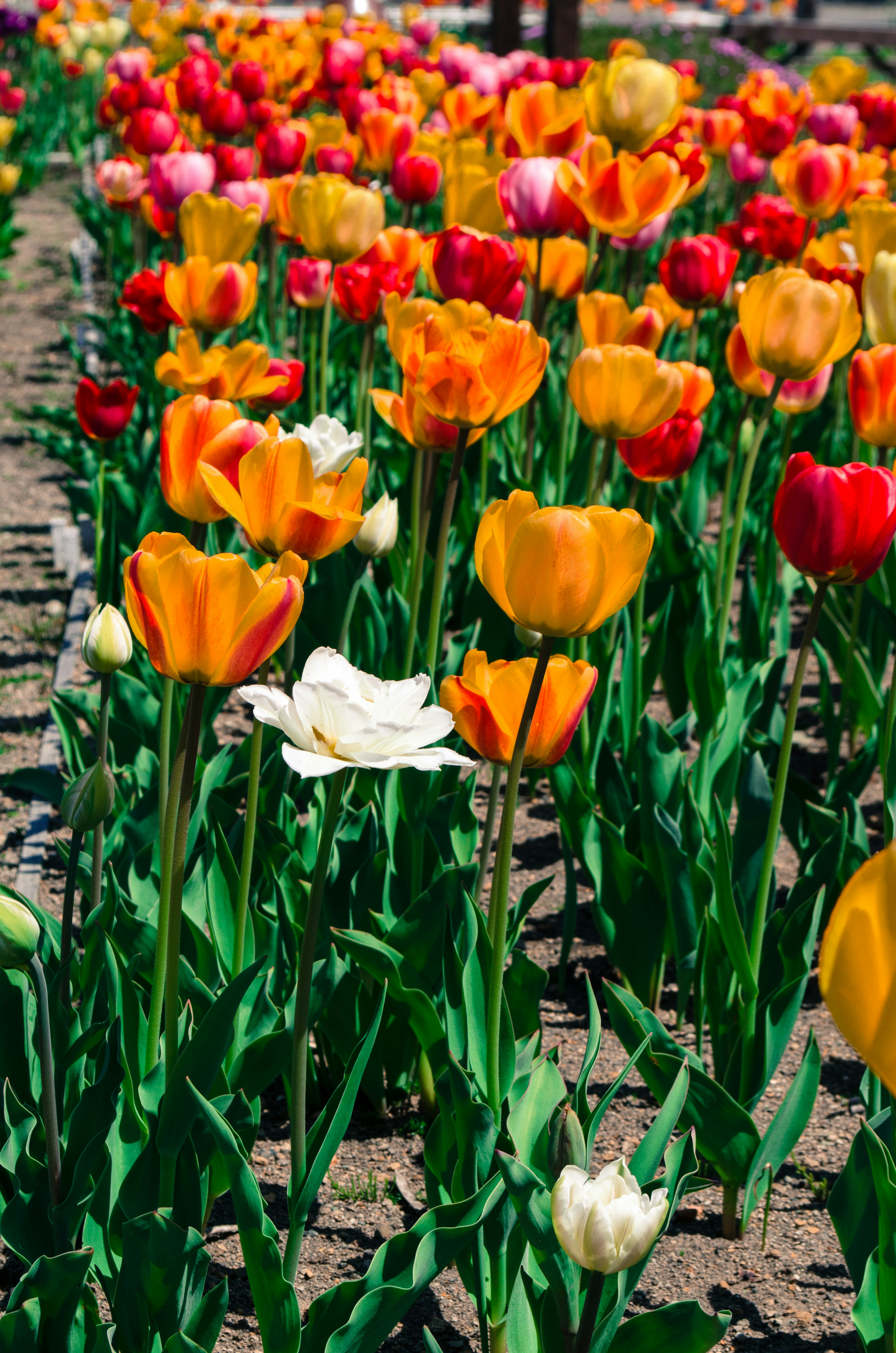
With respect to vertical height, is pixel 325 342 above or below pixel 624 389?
below

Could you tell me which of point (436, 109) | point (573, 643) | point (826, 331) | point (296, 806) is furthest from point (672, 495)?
point (436, 109)

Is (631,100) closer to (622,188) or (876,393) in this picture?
(622,188)

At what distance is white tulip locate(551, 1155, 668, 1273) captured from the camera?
3.45ft

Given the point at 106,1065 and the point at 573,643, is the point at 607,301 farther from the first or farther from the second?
the point at 106,1065

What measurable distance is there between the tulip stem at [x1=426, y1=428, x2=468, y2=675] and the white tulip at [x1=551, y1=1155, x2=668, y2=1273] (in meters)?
1.03

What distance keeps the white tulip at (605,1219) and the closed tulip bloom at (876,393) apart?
1333mm

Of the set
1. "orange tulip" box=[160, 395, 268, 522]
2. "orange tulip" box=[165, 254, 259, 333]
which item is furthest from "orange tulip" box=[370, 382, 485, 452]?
"orange tulip" box=[165, 254, 259, 333]

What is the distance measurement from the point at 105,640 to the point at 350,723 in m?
0.46

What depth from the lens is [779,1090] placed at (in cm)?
206

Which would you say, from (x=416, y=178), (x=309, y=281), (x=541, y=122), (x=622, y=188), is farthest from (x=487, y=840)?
(x=416, y=178)

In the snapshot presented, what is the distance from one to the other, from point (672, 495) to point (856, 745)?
0.91 metres

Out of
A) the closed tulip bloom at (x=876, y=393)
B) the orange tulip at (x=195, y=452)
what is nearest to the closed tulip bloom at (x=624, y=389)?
the closed tulip bloom at (x=876, y=393)

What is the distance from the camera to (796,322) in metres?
2.09

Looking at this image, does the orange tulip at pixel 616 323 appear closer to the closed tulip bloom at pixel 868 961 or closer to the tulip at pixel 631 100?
the tulip at pixel 631 100
